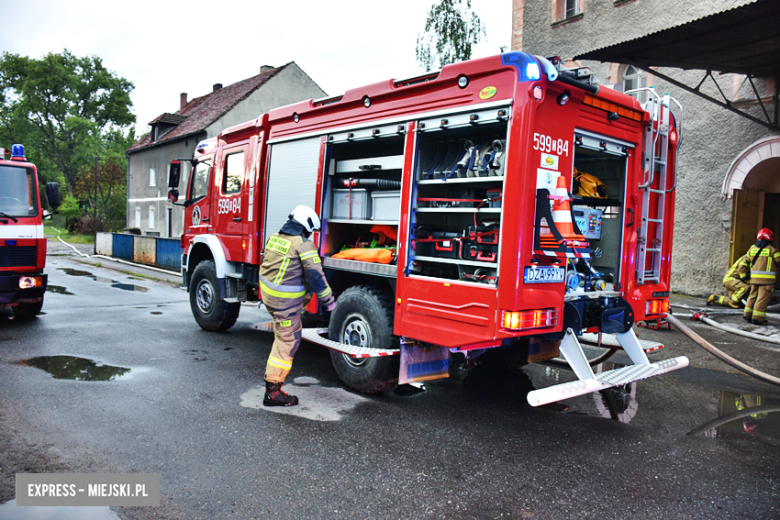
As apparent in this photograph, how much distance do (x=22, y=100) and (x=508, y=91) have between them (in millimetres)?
60775

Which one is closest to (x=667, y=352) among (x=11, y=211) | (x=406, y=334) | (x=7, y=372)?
(x=406, y=334)

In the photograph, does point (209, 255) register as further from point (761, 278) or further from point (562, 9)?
point (562, 9)

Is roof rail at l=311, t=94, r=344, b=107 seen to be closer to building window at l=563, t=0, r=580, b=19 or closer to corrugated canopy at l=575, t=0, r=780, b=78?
corrugated canopy at l=575, t=0, r=780, b=78

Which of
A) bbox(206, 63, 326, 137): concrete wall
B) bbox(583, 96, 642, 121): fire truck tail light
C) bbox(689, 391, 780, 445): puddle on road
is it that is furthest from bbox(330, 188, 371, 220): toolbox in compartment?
bbox(206, 63, 326, 137): concrete wall

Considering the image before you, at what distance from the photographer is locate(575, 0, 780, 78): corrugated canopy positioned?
7.58 m

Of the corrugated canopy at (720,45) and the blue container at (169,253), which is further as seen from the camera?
the blue container at (169,253)

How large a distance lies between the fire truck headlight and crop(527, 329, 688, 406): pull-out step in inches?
74.7

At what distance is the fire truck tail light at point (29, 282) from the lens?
7637mm

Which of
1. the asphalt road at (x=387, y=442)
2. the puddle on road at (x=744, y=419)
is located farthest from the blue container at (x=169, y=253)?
the puddle on road at (x=744, y=419)

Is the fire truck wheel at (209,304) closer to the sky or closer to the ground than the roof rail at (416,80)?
closer to the ground

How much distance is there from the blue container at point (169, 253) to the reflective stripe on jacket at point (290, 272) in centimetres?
1297

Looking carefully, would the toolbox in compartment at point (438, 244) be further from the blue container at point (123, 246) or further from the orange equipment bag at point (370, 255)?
the blue container at point (123, 246)

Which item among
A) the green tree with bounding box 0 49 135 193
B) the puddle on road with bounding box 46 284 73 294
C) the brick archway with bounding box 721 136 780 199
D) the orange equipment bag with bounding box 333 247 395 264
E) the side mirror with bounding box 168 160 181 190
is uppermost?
the green tree with bounding box 0 49 135 193

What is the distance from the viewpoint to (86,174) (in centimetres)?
4434
